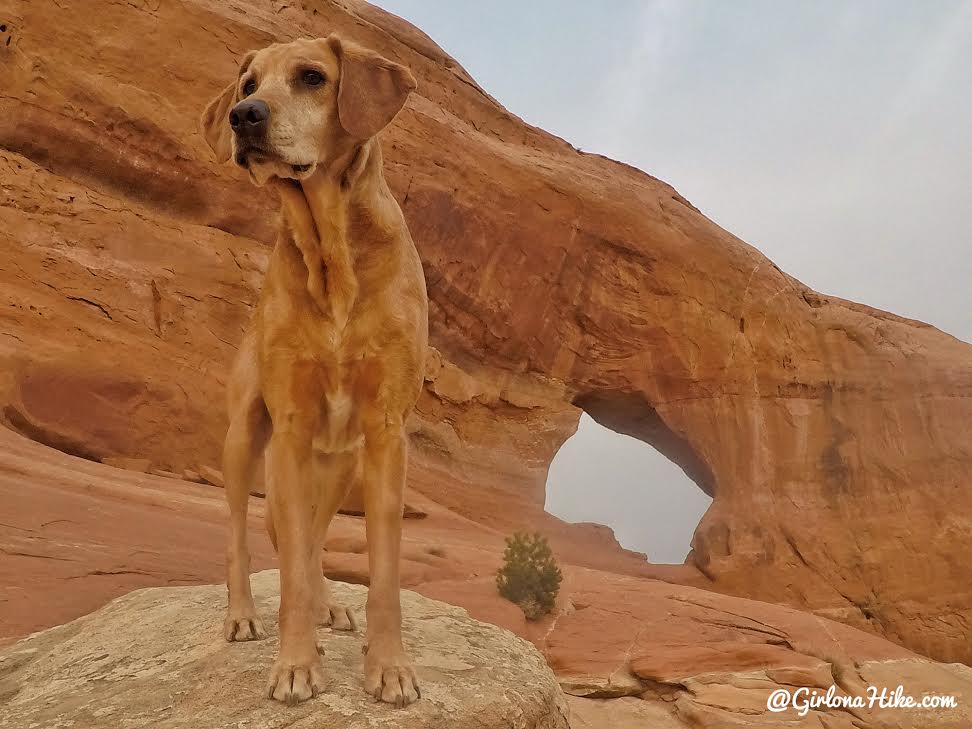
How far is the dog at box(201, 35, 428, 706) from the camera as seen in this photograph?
283cm

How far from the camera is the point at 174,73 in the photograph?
1368 cm

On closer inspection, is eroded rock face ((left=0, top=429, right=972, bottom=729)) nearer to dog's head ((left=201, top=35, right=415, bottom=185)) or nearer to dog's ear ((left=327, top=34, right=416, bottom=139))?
dog's head ((left=201, top=35, right=415, bottom=185))

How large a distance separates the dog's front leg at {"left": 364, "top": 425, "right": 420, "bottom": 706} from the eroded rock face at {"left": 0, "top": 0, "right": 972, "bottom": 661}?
932 centimetres

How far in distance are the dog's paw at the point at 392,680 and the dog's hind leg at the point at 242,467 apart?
93 cm

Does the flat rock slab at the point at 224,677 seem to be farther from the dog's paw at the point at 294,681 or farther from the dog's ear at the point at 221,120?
the dog's ear at the point at 221,120

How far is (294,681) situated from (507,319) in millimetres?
15651

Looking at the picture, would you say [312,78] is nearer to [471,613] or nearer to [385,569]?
[385,569]

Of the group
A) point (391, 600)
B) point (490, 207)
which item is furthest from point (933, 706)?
point (490, 207)

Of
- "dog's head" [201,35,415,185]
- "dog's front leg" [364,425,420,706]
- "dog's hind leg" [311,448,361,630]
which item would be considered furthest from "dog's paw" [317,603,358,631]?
"dog's head" [201,35,415,185]

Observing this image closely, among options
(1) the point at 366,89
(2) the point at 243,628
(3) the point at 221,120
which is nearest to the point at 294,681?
(2) the point at 243,628

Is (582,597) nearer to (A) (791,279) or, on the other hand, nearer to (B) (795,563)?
(B) (795,563)

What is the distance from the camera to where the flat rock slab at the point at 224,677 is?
106 inches

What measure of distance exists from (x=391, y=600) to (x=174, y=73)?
45.5ft

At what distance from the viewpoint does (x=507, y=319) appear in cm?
1809
